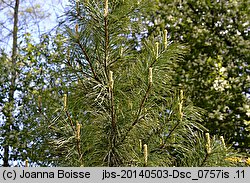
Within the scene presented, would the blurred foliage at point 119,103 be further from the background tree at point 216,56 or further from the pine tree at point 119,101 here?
the background tree at point 216,56

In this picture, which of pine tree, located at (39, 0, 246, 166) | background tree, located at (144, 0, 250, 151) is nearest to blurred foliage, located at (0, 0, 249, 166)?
pine tree, located at (39, 0, 246, 166)

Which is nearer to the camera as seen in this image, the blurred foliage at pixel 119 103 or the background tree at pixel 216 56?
the blurred foliage at pixel 119 103

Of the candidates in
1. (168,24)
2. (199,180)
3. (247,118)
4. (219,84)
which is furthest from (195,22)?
(199,180)

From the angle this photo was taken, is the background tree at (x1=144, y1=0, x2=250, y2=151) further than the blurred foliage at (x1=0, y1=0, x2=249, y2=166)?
Yes

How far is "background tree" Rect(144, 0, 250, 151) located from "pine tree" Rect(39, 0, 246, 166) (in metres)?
1.33

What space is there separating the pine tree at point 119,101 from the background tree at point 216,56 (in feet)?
4.35

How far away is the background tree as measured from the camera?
3.12m

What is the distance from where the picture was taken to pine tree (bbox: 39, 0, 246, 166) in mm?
1665

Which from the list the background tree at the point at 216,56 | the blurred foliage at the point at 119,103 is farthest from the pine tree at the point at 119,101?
the background tree at the point at 216,56

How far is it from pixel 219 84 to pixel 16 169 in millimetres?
2537

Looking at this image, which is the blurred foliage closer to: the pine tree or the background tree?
the pine tree

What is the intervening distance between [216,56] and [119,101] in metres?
1.70

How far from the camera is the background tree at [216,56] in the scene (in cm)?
312

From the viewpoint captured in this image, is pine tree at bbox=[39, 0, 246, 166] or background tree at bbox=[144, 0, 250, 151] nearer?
pine tree at bbox=[39, 0, 246, 166]
